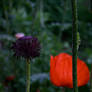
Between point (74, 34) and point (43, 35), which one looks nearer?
point (74, 34)

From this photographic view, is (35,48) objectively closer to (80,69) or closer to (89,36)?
(80,69)

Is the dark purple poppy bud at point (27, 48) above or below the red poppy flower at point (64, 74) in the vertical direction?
above

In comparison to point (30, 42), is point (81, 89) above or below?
below

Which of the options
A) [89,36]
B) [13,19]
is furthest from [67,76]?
[89,36]

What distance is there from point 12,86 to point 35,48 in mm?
809

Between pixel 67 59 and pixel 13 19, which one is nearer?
pixel 67 59

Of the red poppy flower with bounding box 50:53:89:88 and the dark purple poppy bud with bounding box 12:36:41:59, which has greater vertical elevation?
the dark purple poppy bud with bounding box 12:36:41:59

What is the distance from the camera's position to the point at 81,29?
277cm

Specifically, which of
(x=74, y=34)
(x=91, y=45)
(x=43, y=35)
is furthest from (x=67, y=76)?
(x=91, y=45)

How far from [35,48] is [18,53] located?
0.11ft

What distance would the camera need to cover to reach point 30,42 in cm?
48

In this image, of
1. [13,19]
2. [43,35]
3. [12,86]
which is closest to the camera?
[12,86]

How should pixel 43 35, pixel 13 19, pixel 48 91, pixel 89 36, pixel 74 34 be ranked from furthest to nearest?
1. pixel 89 36
2. pixel 13 19
3. pixel 43 35
4. pixel 48 91
5. pixel 74 34

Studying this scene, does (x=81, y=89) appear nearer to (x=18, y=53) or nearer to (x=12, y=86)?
(x=12, y=86)
